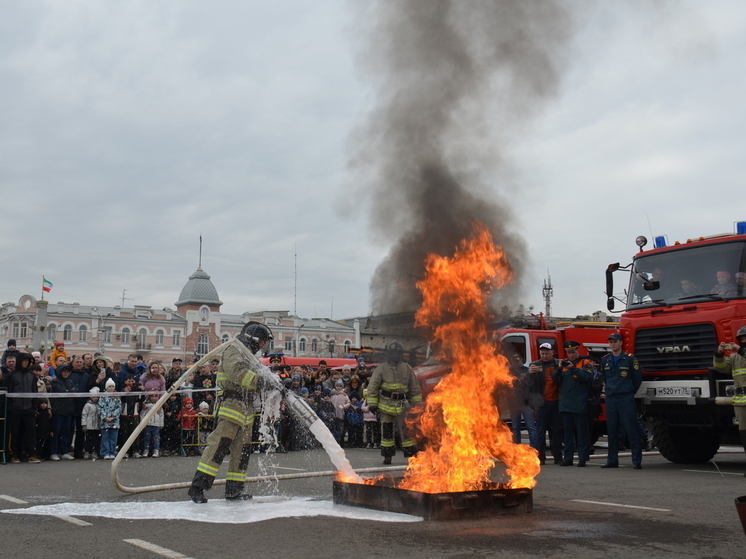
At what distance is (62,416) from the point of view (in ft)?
45.2

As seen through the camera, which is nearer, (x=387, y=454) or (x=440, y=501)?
(x=440, y=501)

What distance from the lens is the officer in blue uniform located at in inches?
444

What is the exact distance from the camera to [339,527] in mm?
6312

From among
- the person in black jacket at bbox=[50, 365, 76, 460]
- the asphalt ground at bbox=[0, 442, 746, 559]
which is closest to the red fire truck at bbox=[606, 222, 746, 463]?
the asphalt ground at bbox=[0, 442, 746, 559]

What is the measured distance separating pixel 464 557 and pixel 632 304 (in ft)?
25.7

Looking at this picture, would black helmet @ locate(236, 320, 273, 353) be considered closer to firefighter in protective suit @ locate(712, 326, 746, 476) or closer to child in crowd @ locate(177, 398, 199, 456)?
firefighter in protective suit @ locate(712, 326, 746, 476)

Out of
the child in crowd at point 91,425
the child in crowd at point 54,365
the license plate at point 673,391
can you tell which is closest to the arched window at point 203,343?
the child in crowd at point 54,365

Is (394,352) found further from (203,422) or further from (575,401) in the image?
(203,422)

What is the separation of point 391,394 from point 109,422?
541 cm

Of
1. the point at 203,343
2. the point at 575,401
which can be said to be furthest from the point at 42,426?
the point at 203,343

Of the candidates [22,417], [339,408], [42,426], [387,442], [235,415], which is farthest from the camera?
[339,408]

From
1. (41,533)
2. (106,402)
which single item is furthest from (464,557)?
(106,402)

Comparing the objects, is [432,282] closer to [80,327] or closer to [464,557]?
[464,557]

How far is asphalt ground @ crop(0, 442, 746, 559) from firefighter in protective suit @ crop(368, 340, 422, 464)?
2660 millimetres
